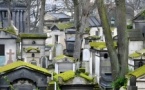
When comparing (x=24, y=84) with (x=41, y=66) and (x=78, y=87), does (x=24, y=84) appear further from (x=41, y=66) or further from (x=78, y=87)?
(x=41, y=66)

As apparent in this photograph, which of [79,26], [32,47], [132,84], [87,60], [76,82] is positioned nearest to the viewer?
[132,84]

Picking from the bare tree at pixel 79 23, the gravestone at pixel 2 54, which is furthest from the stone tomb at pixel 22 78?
the bare tree at pixel 79 23

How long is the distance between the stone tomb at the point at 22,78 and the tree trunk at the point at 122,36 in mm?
1583

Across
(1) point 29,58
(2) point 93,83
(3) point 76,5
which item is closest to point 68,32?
(3) point 76,5

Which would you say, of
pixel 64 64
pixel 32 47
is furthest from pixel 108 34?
pixel 32 47

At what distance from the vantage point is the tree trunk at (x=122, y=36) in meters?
10.1

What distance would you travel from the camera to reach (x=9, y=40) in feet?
57.9

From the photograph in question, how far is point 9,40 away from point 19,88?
7.87 metres

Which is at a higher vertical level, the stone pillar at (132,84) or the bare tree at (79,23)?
the bare tree at (79,23)

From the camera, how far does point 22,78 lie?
998 centimetres

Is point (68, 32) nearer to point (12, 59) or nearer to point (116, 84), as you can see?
point (12, 59)

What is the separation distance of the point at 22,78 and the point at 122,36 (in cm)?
224

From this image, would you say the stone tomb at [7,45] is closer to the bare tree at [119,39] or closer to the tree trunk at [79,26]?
the tree trunk at [79,26]

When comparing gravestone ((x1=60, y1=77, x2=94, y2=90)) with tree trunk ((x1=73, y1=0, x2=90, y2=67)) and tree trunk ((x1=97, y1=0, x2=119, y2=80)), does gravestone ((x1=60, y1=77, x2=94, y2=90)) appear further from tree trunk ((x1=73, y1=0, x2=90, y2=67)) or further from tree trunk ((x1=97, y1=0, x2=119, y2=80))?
tree trunk ((x1=73, y1=0, x2=90, y2=67))
